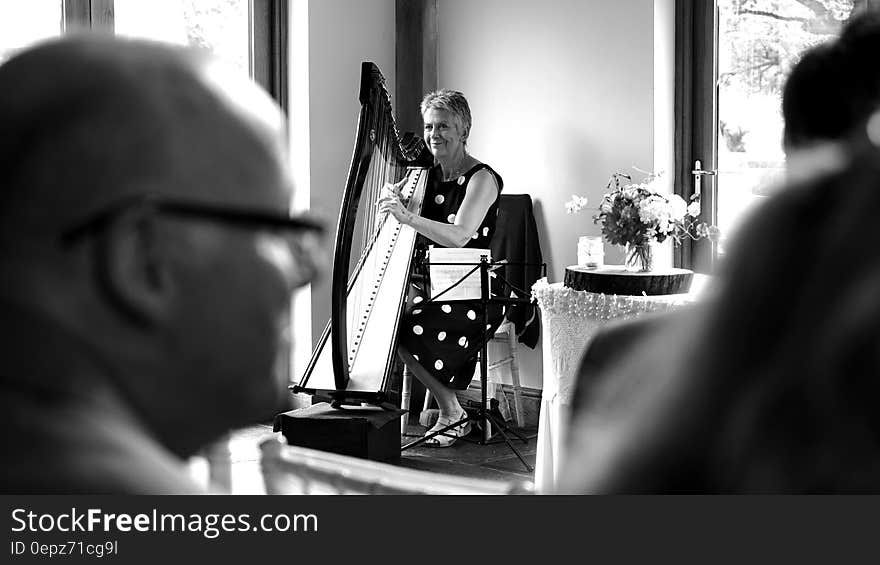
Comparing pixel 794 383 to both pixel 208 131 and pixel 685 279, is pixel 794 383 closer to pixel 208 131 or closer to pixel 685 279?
pixel 208 131

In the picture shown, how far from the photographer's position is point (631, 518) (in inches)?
13.9

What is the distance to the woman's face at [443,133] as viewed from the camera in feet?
15.0

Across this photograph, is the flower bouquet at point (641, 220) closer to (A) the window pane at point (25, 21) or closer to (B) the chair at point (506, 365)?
(B) the chair at point (506, 365)

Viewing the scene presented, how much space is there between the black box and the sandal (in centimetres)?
49

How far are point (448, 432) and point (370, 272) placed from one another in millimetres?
799

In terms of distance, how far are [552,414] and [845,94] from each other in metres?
3.11

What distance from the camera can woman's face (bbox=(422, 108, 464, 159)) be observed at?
456 cm

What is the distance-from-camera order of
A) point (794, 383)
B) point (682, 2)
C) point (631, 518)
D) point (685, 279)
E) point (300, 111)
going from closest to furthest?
point (794, 383) < point (631, 518) < point (685, 279) < point (682, 2) < point (300, 111)

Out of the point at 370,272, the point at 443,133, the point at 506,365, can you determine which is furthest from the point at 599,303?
the point at 506,365

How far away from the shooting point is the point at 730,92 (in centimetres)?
460

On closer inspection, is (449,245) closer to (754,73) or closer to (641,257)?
(641,257)

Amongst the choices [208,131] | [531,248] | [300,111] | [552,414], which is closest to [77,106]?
[208,131]

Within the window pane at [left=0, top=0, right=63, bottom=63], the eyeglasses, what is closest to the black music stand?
the window pane at [left=0, top=0, right=63, bottom=63]

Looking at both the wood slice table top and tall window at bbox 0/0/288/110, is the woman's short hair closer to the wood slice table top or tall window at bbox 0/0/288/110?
tall window at bbox 0/0/288/110
